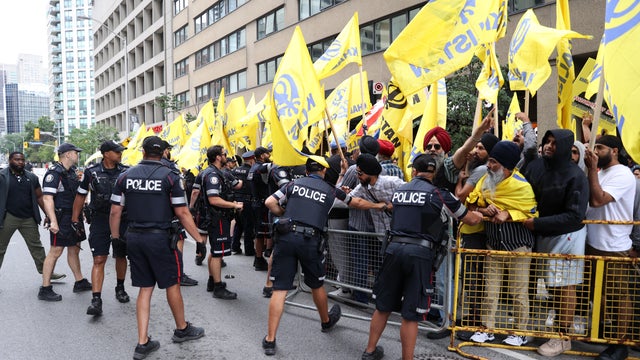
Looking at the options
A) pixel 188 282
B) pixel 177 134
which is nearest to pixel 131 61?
pixel 177 134

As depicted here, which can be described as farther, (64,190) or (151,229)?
(64,190)

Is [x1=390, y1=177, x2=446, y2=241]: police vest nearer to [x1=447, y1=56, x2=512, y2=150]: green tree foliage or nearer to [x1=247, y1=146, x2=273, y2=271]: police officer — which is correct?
[x1=247, y1=146, x2=273, y2=271]: police officer

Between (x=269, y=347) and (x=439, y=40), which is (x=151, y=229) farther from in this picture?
(x=439, y=40)

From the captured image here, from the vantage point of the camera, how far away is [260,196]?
830 cm

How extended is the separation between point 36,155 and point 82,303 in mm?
108855

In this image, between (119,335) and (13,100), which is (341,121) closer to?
(119,335)

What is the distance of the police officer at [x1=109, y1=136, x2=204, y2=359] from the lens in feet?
14.9

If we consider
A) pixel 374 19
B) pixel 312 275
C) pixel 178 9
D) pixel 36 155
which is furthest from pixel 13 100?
pixel 312 275

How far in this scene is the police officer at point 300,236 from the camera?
4.57 metres

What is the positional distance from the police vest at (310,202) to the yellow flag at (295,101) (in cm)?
78

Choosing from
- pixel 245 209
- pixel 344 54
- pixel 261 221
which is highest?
pixel 344 54

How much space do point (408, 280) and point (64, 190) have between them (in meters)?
5.05

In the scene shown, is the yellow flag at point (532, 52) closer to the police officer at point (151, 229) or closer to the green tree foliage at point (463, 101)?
the police officer at point (151, 229)

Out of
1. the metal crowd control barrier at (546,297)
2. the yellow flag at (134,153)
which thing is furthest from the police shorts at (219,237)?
the yellow flag at (134,153)
